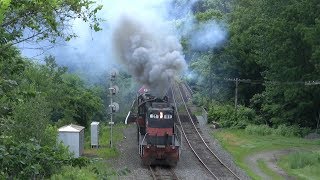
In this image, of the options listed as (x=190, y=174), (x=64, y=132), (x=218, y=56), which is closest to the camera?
(x=190, y=174)

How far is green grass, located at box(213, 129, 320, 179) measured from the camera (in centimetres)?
2798

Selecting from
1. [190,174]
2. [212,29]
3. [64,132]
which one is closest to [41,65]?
[64,132]

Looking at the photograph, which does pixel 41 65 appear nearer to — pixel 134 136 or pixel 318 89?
pixel 134 136

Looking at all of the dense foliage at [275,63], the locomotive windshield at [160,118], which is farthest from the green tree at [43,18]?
the dense foliage at [275,63]

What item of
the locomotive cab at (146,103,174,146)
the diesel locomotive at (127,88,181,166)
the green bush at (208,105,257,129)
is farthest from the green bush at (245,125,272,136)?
the locomotive cab at (146,103,174,146)

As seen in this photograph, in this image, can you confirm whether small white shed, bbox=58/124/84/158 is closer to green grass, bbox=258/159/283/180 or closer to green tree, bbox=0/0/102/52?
green grass, bbox=258/159/283/180

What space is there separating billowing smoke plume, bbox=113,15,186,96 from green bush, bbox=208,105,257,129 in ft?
42.2

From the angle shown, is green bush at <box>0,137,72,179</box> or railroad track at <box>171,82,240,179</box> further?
railroad track at <box>171,82,240,179</box>

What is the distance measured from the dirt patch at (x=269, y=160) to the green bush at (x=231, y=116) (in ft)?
30.7

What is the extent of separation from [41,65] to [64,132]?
999 centimetres

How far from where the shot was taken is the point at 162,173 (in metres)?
21.3

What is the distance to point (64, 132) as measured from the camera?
23328 mm

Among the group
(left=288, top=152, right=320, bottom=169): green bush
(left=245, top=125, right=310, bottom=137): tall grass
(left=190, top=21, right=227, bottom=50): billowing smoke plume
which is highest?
(left=190, top=21, right=227, bottom=50): billowing smoke plume

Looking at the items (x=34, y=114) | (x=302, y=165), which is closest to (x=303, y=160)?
(x=302, y=165)
